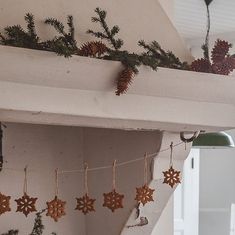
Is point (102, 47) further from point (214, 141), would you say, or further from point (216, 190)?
point (216, 190)

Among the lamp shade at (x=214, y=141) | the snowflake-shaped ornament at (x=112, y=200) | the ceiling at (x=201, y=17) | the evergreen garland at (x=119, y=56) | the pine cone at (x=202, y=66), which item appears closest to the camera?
the evergreen garland at (x=119, y=56)

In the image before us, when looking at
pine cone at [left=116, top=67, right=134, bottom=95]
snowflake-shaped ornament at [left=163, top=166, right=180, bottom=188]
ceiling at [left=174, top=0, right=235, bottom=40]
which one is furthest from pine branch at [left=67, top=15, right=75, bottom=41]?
ceiling at [left=174, top=0, right=235, bottom=40]

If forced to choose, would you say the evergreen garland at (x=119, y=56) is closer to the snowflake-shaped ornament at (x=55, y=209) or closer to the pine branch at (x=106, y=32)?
the pine branch at (x=106, y=32)

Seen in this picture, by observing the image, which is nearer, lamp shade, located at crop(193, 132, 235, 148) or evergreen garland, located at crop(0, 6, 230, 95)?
evergreen garland, located at crop(0, 6, 230, 95)

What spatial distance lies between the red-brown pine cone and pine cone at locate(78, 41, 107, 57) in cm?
36

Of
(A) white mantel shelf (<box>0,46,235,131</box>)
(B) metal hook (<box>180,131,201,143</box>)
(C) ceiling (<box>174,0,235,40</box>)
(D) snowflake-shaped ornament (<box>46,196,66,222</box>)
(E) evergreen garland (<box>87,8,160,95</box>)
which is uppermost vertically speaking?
(C) ceiling (<box>174,0,235,40</box>)

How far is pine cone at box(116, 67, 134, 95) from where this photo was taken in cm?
95

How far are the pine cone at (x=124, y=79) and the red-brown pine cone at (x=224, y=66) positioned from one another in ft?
1.05

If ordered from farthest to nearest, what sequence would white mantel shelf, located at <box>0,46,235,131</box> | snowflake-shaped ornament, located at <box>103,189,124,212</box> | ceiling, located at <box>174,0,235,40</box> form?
ceiling, located at <box>174,0,235,40</box> → snowflake-shaped ornament, located at <box>103,189,124,212</box> → white mantel shelf, located at <box>0,46,235,131</box>

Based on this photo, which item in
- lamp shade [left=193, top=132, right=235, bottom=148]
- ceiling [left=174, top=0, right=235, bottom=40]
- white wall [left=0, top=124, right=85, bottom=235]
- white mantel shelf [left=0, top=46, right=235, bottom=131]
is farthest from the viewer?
ceiling [left=174, top=0, right=235, bottom=40]

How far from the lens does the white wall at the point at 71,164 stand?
4.27 feet

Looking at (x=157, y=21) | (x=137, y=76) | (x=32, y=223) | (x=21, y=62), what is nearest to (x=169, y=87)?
(x=137, y=76)

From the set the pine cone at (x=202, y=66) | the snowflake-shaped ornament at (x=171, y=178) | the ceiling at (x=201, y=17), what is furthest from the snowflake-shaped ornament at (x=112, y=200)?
the ceiling at (x=201, y=17)

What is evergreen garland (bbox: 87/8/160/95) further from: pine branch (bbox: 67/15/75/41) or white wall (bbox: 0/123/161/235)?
white wall (bbox: 0/123/161/235)
